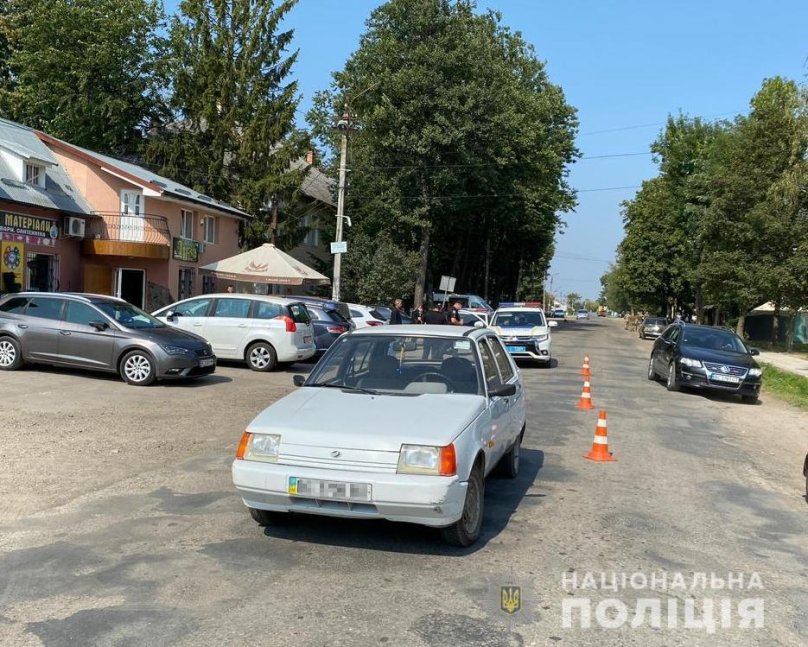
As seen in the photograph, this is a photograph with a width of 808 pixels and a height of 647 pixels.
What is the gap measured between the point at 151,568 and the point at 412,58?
3630 cm

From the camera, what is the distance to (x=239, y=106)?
4006cm

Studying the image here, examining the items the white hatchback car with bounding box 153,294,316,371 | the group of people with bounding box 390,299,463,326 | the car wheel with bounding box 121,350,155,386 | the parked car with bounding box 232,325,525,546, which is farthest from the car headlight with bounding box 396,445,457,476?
the group of people with bounding box 390,299,463,326

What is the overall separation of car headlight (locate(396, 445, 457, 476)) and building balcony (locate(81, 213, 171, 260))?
25.8 m

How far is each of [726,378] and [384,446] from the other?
12344 mm

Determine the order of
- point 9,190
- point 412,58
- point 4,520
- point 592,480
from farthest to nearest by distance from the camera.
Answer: point 412,58
point 9,190
point 592,480
point 4,520

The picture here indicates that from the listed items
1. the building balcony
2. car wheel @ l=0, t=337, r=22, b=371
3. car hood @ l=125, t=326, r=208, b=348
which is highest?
the building balcony

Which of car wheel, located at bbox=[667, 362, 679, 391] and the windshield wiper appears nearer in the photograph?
the windshield wiper

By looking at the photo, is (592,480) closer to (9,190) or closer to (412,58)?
(9,190)

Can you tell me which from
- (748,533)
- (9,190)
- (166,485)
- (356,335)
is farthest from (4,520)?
(9,190)

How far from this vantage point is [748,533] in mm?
6145

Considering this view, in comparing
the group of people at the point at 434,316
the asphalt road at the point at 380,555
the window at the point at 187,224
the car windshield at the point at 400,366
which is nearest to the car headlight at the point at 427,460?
the asphalt road at the point at 380,555

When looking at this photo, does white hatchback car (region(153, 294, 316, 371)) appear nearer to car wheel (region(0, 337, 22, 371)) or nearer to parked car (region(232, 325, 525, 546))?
car wheel (region(0, 337, 22, 371))

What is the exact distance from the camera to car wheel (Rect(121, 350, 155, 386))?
13133 millimetres

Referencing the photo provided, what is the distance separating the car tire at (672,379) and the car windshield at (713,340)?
60 centimetres
